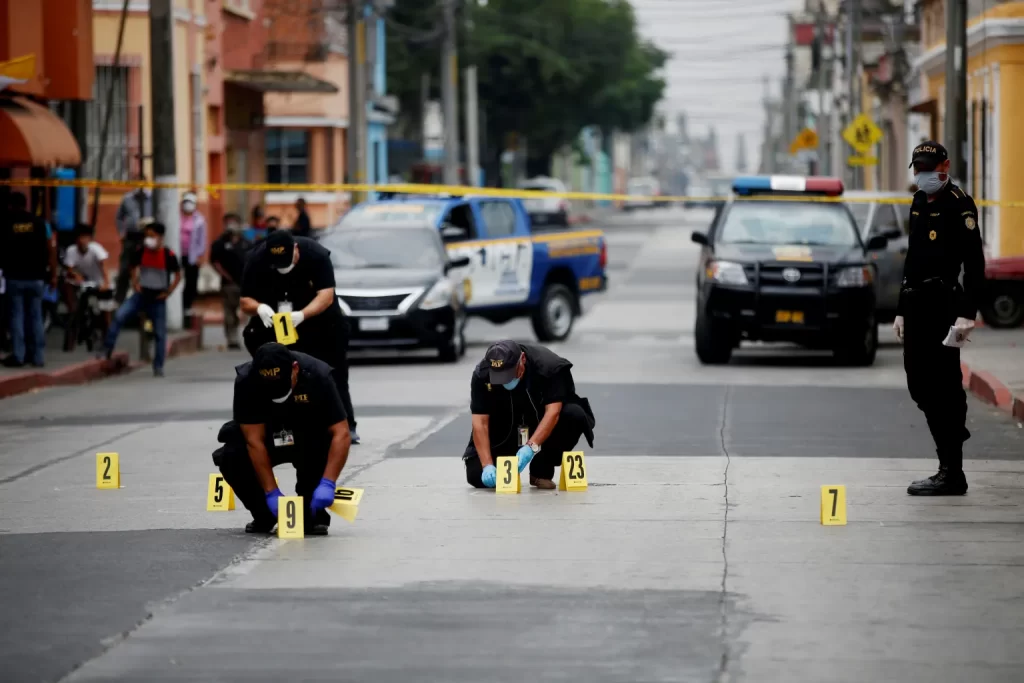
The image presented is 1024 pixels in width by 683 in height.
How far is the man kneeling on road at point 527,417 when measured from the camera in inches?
464

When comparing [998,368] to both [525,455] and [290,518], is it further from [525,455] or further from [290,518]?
[290,518]

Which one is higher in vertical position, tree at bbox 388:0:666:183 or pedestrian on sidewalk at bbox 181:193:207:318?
tree at bbox 388:0:666:183

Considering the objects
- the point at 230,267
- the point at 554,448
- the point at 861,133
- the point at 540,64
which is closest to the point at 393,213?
the point at 230,267

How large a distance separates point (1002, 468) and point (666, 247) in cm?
5025

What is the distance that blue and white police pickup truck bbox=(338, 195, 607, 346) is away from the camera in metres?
25.3

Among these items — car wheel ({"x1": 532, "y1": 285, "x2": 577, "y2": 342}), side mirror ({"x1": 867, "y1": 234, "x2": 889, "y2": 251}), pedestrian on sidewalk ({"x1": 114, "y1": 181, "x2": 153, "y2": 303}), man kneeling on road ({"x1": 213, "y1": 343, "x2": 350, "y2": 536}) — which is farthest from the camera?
car wheel ({"x1": 532, "y1": 285, "x2": 577, "y2": 342})

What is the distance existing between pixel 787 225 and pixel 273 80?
22941mm

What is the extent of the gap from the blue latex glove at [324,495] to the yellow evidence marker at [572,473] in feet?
6.85

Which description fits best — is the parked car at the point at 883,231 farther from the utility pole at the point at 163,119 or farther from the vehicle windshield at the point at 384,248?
the utility pole at the point at 163,119

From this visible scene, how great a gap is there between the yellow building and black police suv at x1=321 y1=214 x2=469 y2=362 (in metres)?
13.1

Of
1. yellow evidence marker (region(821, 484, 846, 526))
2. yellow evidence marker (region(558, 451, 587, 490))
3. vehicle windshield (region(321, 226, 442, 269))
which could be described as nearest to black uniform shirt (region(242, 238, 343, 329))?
yellow evidence marker (region(558, 451, 587, 490))

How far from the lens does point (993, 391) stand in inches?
717

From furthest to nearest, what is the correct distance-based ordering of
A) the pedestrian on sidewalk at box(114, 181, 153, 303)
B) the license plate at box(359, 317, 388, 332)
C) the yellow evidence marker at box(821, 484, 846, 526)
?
the pedestrian on sidewalk at box(114, 181, 153, 303), the license plate at box(359, 317, 388, 332), the yellow evidence marker at box(821, 484, 846, 526)

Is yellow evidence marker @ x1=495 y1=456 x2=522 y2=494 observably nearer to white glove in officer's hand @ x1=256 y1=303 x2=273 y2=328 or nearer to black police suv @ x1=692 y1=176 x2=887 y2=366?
white glove in officer's hand @ x1=256 y1=303 x2=273 y2=328
